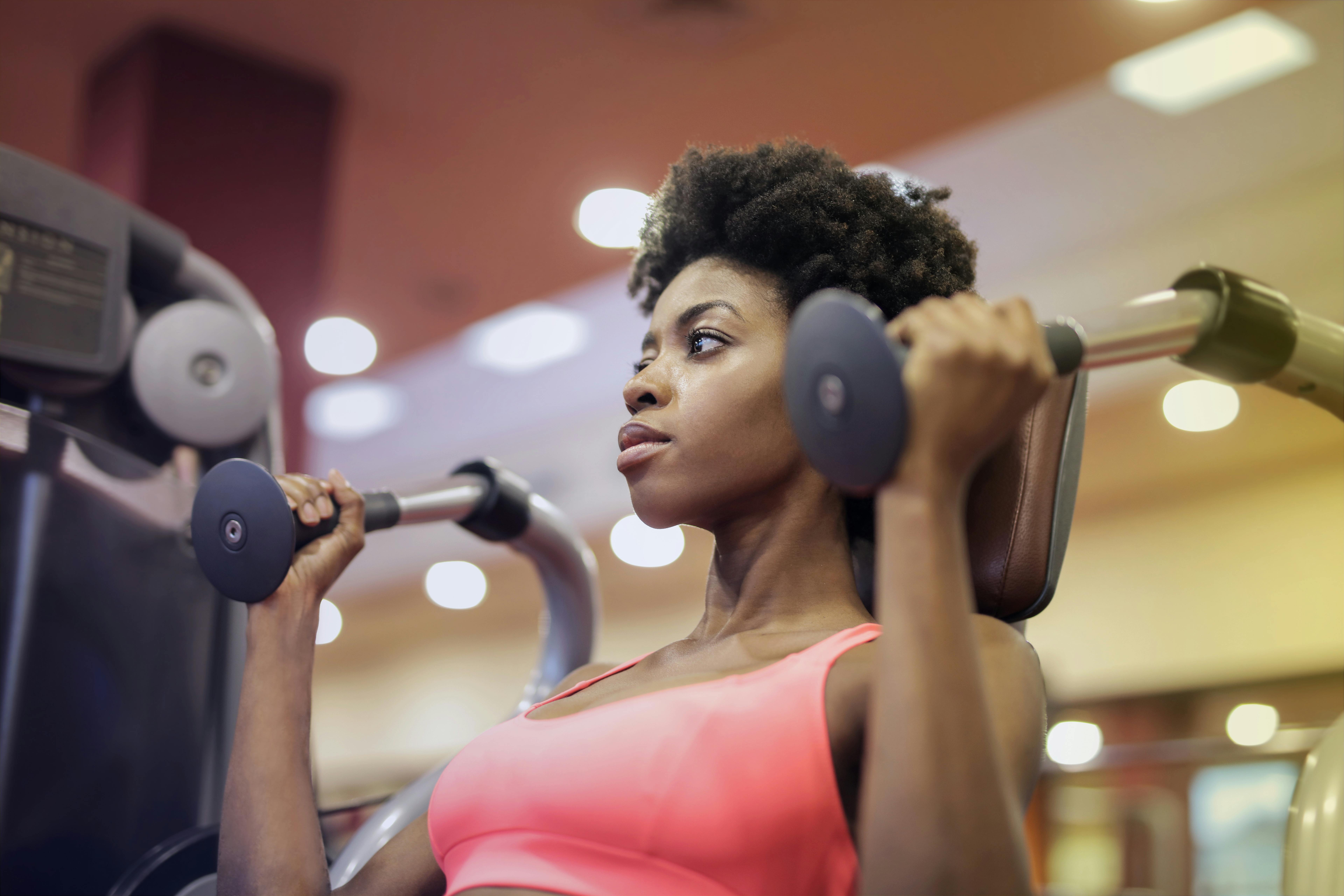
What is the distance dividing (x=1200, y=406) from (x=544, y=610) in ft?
10.6

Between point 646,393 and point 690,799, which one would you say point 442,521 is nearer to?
point 646,393

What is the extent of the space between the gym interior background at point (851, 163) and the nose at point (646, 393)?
375 mm

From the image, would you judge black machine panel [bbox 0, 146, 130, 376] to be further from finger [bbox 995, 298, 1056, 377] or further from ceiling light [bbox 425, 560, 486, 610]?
ceiling light [bbox 425, 560, 486, 610]

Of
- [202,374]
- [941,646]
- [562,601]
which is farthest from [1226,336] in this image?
[202,374]

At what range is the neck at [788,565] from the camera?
3.40ft

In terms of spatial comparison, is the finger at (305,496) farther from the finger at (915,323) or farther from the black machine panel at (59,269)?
the finger at (915,323)

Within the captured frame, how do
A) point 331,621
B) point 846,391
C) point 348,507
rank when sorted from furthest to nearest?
point 331,621
point 348,507
point 846,391

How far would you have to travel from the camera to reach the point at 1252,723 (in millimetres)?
4473

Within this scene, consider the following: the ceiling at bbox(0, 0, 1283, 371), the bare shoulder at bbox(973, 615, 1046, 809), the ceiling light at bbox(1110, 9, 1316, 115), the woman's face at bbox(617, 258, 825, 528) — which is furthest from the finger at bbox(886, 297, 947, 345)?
the ceiling light at bbox(1110, 9, 1316, 115)

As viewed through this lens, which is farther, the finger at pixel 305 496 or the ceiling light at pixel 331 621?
the ceiling light at pixel 331 621

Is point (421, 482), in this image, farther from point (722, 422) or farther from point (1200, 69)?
point (1200, 69)

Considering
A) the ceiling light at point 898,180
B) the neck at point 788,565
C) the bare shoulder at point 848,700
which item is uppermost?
the ceiling light at point 898,180

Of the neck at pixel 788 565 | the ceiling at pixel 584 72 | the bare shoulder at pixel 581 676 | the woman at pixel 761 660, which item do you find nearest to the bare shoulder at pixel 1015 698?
the woman at pixel 761 660

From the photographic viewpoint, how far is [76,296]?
1.39 m
